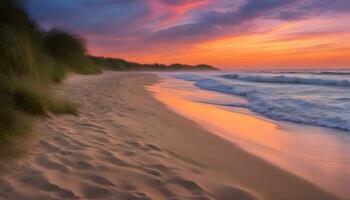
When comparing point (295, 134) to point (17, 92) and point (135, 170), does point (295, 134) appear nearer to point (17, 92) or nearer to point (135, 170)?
point (135, 170)

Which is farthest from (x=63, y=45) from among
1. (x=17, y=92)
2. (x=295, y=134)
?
(x=295, y=134)

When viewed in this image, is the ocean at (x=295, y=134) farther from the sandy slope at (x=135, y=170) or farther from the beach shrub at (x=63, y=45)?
the beach shrub at (x=63, y=45)

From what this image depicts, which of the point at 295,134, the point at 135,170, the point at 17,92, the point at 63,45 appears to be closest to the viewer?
the point at 135,170

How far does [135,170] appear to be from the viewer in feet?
11.6

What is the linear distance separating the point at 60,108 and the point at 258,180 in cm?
353

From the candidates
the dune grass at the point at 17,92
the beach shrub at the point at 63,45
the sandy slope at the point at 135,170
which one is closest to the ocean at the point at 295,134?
the sandy slope at the point at 135,170

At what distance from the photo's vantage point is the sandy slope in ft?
9.80

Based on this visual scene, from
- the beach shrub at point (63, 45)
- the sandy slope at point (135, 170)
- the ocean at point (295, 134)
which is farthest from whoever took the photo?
A: the beach shrub at point (63, 45)

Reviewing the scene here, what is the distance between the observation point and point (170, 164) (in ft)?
12.8

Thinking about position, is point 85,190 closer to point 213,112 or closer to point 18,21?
point 213,112

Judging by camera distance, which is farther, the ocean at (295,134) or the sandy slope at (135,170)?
the ocean at (295,134)

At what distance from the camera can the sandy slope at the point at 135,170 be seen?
299cm

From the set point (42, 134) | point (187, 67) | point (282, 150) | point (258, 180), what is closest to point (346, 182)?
point (258, 180)

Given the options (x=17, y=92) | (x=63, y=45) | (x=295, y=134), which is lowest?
(x=295, y=134)
